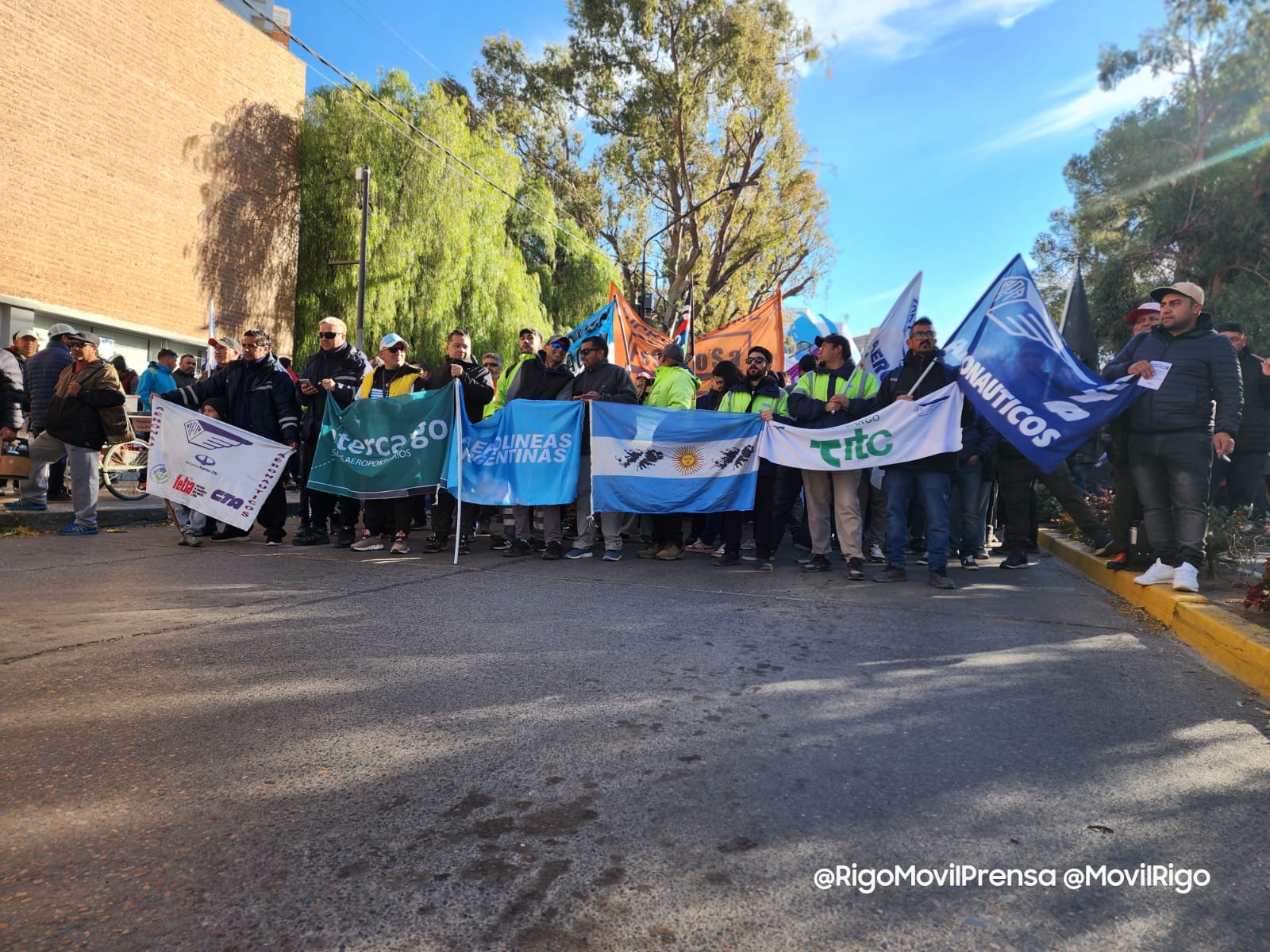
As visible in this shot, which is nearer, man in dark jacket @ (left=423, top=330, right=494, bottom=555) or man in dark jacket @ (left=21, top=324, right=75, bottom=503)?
man in dark jacket @ (left=423, top=330, right=494, bottom=555)

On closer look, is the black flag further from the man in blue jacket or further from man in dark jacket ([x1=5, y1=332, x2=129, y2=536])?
the man in blue jacket

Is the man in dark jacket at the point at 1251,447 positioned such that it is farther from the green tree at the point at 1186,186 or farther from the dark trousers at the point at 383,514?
the green tree at the point at 1186,186

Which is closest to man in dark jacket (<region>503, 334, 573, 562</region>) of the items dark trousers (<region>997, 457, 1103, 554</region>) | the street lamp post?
dark trousers (<region>997, 457, 1103, 554</region>)

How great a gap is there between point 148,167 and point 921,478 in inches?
796

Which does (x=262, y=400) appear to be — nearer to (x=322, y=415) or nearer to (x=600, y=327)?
(x=322, y=415)

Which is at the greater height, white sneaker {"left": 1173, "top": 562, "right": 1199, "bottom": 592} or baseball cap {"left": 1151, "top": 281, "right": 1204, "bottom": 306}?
baseball cap {"left": 1151, "top": 281, "right": 1204, "bottom": 306}

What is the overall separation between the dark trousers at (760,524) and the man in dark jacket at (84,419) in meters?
6.37

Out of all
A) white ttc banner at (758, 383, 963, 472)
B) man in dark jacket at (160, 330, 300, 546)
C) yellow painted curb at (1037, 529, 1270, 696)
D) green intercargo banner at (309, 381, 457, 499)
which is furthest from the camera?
man in dark jacket at (160, 330, 300, 546)

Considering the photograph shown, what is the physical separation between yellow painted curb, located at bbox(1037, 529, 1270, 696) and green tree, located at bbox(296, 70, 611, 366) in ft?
64.3

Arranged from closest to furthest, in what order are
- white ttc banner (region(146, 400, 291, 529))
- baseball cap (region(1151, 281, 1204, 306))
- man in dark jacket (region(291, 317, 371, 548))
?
baseball cap (region(1151, 281, 1204, 306)) → white ttc banner (region(146, 400, 291, 529)) → man in dark jacket (region(291, 317, 371, 548))

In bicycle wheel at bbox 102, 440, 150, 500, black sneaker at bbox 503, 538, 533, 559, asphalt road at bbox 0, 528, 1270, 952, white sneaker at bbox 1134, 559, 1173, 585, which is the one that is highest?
bicycle wheel at bbox 102, 440, 150, 500

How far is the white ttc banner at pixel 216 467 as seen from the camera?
28.0ft

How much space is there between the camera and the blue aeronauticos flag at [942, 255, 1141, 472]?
6.55 meters

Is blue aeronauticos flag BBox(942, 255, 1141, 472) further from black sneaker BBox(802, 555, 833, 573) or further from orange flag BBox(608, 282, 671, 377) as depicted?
orange flag BBox(608, 282, 671, 377)
